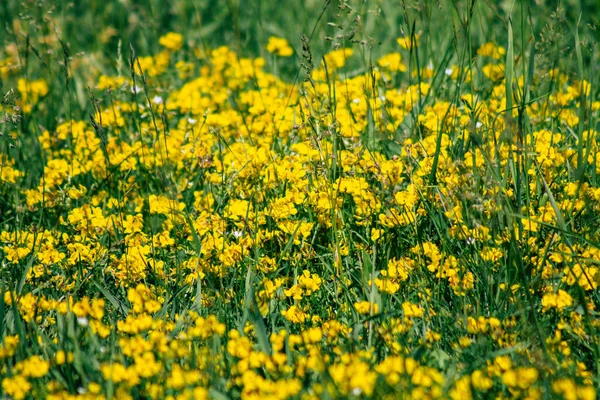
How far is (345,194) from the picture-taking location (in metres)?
3.49

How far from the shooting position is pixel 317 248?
3.42 m

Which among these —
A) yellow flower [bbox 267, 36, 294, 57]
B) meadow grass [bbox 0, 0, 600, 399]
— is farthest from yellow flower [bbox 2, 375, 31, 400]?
yellow flower [bbox 267, 36, 294, 57]

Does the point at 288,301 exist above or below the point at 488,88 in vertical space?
below

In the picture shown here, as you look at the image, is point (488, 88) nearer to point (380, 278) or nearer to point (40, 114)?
point (380, 278)

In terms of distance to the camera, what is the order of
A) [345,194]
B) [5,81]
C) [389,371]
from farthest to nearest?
[5,81]
[345,194]
[389,371]

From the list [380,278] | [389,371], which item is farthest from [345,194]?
[389,371]

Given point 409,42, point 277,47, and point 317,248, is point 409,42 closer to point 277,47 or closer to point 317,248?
point 277,47

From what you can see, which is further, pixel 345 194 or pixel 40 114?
pixel 40 114

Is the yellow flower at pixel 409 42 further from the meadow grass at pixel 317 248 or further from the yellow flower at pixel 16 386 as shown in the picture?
the yellow flower at pixel 16 386

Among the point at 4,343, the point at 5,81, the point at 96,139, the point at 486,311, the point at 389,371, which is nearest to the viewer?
the point at 389,371

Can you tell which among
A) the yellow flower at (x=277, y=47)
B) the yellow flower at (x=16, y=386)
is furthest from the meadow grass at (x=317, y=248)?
the yellow flower at (x=277, y=47)

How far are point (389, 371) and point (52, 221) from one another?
2082mm

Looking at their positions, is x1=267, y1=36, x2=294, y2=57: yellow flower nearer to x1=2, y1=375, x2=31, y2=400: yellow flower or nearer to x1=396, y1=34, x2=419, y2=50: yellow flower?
x1=396, y1=34, x2=419, y2=50: yellow flower

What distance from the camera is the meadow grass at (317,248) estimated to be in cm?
245
